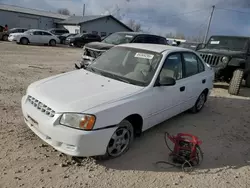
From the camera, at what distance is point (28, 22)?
37250 millimetres

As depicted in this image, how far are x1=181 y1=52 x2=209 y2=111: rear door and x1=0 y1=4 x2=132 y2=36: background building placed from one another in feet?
114

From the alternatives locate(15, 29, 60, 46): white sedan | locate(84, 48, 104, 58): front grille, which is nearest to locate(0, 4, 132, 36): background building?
locate(15, 29, 60, 46): white sedan

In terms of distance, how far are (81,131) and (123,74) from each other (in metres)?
1.47

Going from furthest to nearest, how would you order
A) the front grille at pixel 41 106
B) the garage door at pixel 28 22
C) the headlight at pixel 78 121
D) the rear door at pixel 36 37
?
the garage door at pixel 28 22 < the rear door at pixel 36 37 < the front grille at pixel 41 106 < the headlight at pixel 78 121

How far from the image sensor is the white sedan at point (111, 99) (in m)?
2.97

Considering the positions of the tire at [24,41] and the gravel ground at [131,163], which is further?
the tire at [24,41]

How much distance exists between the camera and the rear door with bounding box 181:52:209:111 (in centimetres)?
486

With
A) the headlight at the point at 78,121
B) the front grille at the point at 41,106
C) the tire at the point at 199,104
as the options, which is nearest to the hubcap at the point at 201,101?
the tire at the point at 199,104

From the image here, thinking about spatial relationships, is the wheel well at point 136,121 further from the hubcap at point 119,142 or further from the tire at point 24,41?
the tire at point 24,41

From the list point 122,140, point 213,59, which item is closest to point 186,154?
point 122,140

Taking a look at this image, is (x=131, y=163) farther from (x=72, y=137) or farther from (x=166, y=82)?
(x=166, y=82)

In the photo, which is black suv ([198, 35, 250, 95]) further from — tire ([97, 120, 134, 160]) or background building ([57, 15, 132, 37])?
background building ([57, 15, 132, 37])

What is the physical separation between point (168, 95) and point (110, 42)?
7.16 metres

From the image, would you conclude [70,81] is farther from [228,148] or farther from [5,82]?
[5,82]
